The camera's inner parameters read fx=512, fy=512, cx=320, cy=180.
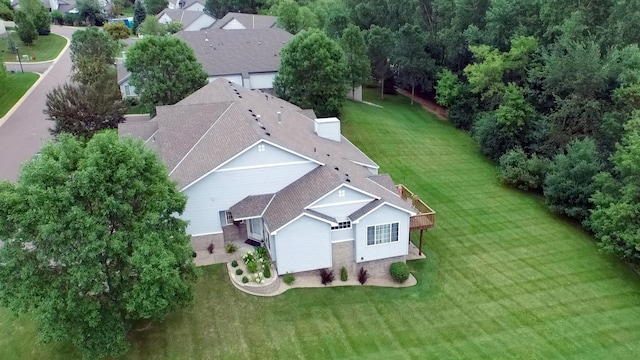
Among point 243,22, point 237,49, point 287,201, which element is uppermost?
point 243,22

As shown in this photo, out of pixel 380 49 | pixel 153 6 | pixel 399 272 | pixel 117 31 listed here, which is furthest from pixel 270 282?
pixel 153 6

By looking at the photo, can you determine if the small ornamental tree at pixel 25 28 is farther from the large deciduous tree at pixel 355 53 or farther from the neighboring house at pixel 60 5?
the large deciduous tree at pixel 355 53

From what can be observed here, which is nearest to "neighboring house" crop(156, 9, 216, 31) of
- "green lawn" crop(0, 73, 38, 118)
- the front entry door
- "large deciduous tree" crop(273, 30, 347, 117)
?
"green lawn" crop(0, 73, 38, 118)

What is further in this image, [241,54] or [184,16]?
[184,16]

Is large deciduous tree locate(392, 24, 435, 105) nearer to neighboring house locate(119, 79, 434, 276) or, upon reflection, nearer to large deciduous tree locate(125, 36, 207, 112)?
large deciduous tree locate(125, 36, 207, 112)

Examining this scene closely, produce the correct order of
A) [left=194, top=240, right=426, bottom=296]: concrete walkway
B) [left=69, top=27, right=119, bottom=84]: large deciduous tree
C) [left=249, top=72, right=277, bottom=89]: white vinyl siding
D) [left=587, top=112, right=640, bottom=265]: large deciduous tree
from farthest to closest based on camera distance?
[left=249, top=72, right=277, bottom=89]: white vinyl siding < [left=69, top=27, right=119, bottom=84]: large deciduous tree < [left=587, top=112, right=640, bottom=265]: large deciduous tree < [left=194, top=240, right=426, bottom=296]: concrete walkway

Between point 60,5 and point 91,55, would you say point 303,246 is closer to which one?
point 91,55

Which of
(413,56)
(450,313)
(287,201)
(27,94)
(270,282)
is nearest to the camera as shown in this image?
(450,313)

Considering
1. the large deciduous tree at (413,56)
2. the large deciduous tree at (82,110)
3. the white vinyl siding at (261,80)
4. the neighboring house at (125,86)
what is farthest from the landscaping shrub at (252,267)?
the large deciduous tree at (413,56)
